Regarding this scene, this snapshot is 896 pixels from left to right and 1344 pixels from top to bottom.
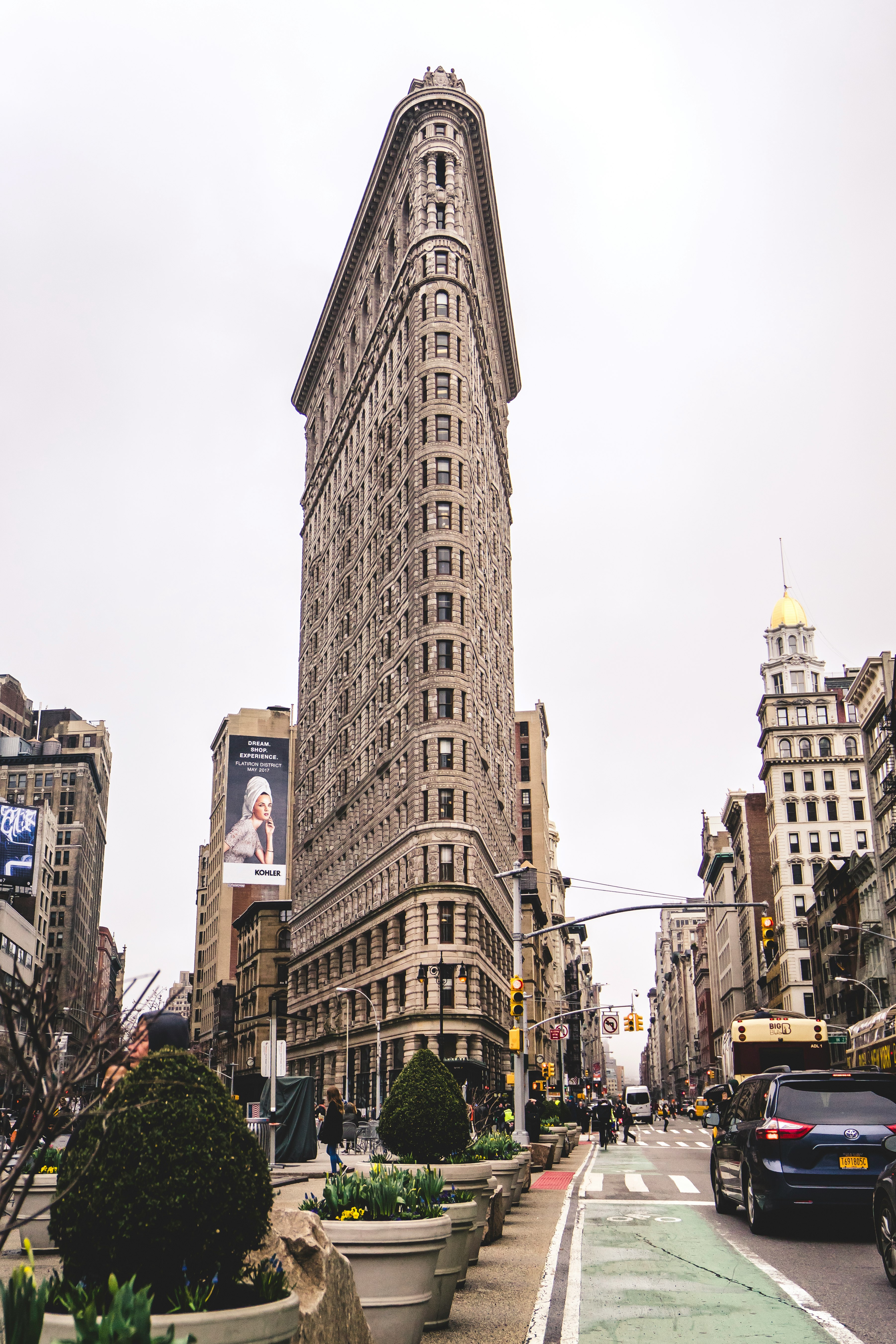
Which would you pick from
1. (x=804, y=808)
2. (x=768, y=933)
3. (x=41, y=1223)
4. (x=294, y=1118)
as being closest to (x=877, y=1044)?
(x=768, y=933)

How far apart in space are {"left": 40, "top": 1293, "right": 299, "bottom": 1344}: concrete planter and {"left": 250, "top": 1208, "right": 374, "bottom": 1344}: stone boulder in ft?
2.76

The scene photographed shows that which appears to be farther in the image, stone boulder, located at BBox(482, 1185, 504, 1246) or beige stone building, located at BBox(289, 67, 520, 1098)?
beige stone building, located at BBox(289, 67, 520, 1098)

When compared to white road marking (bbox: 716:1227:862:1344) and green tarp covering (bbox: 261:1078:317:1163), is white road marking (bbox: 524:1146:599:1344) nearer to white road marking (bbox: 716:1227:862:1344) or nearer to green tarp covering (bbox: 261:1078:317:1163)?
white road marking (bbox: 716:1227:862:1344)

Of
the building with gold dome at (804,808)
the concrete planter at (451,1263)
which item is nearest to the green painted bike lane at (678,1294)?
the concrete planter at (451,1263)

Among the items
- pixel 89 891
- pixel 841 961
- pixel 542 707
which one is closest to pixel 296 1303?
pixel 841 961

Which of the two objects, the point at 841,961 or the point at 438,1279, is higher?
the point at 841,961

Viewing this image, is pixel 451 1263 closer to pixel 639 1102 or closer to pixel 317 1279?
pixel 317 1279

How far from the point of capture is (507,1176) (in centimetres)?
1867

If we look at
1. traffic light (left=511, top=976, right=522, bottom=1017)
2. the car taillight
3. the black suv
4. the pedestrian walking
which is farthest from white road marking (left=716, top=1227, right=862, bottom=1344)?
traffic light (left=511, top=976, right=522, bottom=1017)

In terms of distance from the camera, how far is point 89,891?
604ft

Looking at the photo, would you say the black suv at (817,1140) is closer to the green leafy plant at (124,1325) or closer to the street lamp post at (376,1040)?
the green leafy plant at (124,1325)

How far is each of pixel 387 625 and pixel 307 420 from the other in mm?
48228

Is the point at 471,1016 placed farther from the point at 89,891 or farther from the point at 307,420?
the point at 89,891

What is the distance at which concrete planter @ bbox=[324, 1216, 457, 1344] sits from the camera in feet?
27.5
